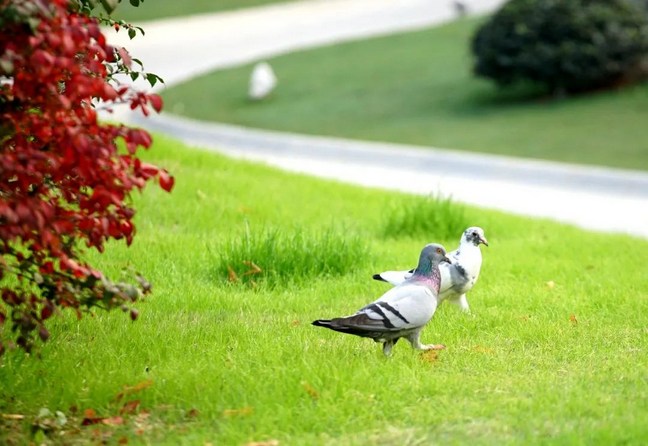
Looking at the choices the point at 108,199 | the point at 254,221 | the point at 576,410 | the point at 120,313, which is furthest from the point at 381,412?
the point at 254,221

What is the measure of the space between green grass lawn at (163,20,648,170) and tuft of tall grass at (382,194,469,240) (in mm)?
6280

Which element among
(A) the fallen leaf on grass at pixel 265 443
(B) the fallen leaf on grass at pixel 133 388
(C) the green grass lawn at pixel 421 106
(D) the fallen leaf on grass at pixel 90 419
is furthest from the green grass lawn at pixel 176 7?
(A) the fallen leaf on grass at pixel 265 443

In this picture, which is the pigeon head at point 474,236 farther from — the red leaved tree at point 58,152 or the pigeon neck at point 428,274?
the red leaved tree at point 58,152

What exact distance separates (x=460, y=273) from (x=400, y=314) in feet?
3.51

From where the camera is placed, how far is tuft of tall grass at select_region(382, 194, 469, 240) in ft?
27.9

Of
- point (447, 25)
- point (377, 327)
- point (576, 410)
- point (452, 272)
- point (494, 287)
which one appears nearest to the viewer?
point (576, 410)

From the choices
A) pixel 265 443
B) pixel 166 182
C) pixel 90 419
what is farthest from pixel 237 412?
pixel 166 182

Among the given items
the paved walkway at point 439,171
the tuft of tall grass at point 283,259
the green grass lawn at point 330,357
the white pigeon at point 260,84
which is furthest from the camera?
the white pigeon at point 260,84

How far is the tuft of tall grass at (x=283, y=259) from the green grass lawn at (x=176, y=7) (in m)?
27.1

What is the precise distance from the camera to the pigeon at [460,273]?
5.78 m

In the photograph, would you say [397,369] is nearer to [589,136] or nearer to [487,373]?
[487,373]

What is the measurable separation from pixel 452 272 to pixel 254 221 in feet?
10.2

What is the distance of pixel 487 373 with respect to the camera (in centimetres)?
506

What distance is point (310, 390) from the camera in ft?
15.4
